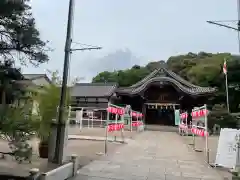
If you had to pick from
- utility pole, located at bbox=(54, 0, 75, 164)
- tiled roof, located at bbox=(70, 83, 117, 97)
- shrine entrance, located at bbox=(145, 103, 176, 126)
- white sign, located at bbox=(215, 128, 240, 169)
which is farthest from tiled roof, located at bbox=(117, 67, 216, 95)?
utility pole, located at bbox=(54, 0, 75, 164)

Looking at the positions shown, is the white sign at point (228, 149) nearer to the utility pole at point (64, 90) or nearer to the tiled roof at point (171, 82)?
the utility pole at point (64, 90)

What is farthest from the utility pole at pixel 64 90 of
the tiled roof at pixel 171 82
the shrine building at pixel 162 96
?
the tiled roof at pixel 171 82

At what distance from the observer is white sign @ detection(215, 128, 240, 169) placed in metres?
6.89

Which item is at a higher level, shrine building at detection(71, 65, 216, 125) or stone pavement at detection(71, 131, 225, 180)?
shrine building at detection(71, 65, 216, 125)

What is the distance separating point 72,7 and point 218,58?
125 feet

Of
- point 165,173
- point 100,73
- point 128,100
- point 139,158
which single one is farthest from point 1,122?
point 100,73

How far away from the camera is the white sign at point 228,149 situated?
689cm

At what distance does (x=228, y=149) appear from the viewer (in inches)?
282

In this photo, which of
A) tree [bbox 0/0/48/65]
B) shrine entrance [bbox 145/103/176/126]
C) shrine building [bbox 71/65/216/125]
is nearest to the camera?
tree [bbox 0/0/48/65]

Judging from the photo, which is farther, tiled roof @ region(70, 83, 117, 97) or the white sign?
tiled roof @ region(70, 83, 117, 97)

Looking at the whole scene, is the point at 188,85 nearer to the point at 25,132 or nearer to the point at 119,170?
the point at 119,170

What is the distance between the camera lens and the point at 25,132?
180 inches

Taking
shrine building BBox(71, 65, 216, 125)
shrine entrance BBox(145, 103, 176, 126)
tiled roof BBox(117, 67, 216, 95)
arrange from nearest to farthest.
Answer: tiled roof BBox(117, 67, 216, 95)
shrine building BBox(71, 65, 216, 125)
shrine entrance BBox(145, 103, 176, 126)

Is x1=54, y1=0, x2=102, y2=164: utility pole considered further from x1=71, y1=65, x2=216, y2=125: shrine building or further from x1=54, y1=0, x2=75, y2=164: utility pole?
x1=71, y1=65, x2=216, y2=125: shrine building
